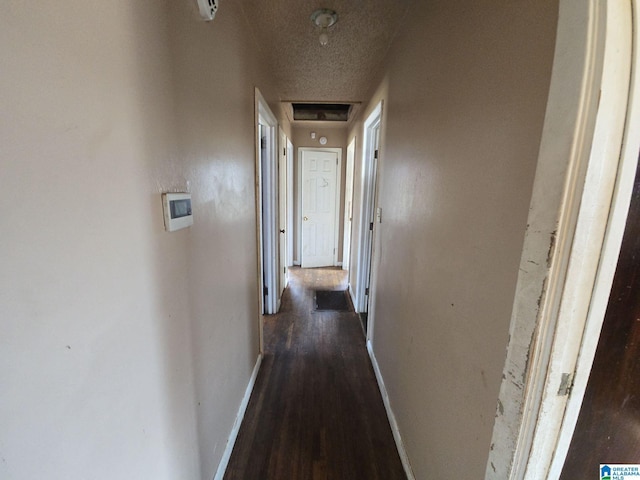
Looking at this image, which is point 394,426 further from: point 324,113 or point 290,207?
point 324,113

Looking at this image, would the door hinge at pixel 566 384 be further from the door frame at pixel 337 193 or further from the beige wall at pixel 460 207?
the door frame at pixel 337 193

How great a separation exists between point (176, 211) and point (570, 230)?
99cm

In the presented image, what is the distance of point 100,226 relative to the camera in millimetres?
547

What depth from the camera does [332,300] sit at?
335 centimetres

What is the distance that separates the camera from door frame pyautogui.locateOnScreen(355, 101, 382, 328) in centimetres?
263

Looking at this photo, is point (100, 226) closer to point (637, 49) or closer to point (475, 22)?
point (637, 49)

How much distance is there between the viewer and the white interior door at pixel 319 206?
13.9 ft

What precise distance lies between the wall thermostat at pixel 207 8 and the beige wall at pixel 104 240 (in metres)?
0.03

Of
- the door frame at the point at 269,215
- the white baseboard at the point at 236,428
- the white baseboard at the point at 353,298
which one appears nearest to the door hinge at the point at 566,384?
the white baseboard at the point at 236,428

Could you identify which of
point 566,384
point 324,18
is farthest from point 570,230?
point 324,18

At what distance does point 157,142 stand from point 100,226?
305 millimetres

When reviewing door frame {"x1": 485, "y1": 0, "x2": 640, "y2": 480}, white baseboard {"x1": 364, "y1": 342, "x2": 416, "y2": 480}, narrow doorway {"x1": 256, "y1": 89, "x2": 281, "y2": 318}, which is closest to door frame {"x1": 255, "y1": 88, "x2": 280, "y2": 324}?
narrow doorway {"x1": 256, "y1": 89, "x2": 281, "y2": 318}

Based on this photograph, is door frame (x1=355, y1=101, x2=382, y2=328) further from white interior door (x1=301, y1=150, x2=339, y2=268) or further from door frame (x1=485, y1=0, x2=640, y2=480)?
door frame (x1=485, y1=0, x2=640, y2=480)

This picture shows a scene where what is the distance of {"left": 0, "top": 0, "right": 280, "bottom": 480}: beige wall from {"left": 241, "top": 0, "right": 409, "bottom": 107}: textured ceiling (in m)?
0.60
